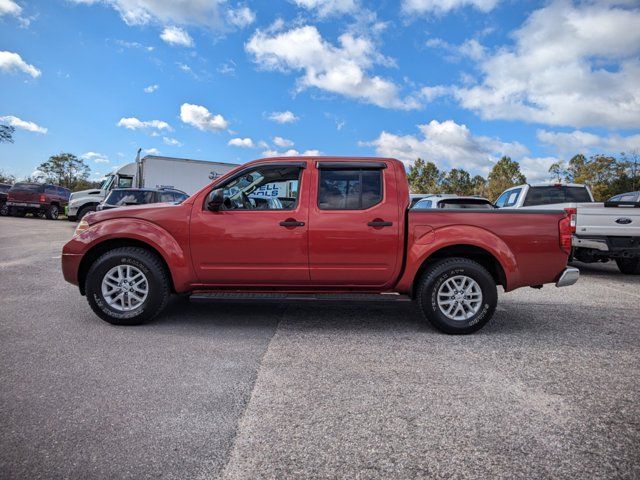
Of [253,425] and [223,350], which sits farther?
[223,350]

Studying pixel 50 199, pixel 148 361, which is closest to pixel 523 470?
pixel 148 361

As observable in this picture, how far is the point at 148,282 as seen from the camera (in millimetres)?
4395

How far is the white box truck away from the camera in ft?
61.4

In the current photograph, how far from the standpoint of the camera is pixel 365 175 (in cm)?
452

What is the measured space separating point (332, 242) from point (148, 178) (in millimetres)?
16922

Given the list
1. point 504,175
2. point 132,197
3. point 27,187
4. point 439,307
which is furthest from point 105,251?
point 504,175

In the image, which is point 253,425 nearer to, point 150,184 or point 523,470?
point 523,470

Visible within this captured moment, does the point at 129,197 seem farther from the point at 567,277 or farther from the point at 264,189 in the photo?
the point at 567,277

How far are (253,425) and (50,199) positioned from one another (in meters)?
24.6

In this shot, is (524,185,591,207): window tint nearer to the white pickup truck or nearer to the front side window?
the white pickup truck

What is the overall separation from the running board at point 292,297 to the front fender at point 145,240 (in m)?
0.28

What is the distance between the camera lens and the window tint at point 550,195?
9.62 meters

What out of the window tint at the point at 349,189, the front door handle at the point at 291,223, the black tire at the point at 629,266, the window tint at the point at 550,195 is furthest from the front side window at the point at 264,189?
the black tire at the point at 629,266

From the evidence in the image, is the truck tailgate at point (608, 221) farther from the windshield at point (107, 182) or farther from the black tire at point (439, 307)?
the windshield at point (107, 182)
